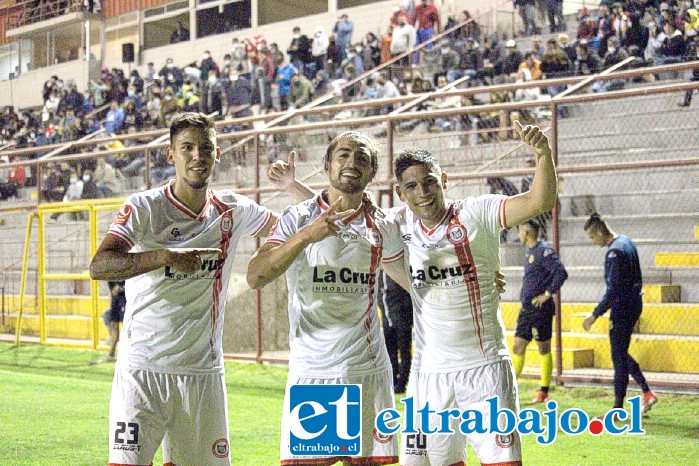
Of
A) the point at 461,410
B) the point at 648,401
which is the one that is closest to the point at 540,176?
the point at 461,410

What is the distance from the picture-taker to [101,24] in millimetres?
36406

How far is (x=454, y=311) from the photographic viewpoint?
4.64m

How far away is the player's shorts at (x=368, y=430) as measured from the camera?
14.5 ft

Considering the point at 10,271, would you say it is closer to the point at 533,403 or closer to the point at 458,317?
the point at 533,403

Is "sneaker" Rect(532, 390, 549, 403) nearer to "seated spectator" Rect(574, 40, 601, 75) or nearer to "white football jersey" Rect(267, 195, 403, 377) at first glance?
"white football jersey" Rect(267, 195, 403, 377)

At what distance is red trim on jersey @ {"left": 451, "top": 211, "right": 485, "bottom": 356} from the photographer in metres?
4.64

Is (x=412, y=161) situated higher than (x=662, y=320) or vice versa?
(x=412, y=161)

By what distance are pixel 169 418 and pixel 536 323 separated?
6348mm

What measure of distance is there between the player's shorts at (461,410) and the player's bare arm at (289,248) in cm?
91

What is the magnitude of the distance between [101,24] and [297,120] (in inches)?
719

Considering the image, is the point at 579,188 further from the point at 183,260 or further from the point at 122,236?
the point at 183,260

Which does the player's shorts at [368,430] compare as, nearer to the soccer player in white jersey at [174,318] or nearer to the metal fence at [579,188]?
the soccer player in white jersey at [174,318]

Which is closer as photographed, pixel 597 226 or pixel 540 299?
pixel 597 226

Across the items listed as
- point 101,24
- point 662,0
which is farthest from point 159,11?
point 662,0
